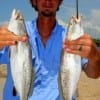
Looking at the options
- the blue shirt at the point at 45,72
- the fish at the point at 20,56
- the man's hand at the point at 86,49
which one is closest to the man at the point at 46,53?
the blue shirt at the point at 45,72

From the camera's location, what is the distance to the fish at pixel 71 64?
5168 millimetres

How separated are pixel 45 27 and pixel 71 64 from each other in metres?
1.19

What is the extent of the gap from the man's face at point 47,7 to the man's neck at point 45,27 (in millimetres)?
166

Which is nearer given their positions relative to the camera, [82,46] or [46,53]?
[82,46]

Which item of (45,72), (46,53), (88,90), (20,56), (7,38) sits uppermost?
(7,38)

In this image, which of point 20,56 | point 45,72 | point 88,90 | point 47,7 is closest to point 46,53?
point 45,72

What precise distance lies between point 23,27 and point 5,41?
0.30m

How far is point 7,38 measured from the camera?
5.25 meters

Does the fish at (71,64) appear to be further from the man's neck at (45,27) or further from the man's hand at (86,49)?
the man's neck at (45,27)

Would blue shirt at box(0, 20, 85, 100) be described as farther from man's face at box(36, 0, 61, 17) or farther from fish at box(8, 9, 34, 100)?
fish at box(8, 9, 34, 100)

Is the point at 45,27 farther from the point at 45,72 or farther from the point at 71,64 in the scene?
the point at 71,64

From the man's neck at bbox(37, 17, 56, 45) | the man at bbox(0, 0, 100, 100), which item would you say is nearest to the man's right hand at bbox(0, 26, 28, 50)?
the man at bbox(0, 0, 100, 100)

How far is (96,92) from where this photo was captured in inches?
835

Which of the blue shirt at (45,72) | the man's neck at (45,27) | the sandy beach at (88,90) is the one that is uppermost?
the man's neck at (45,27)
